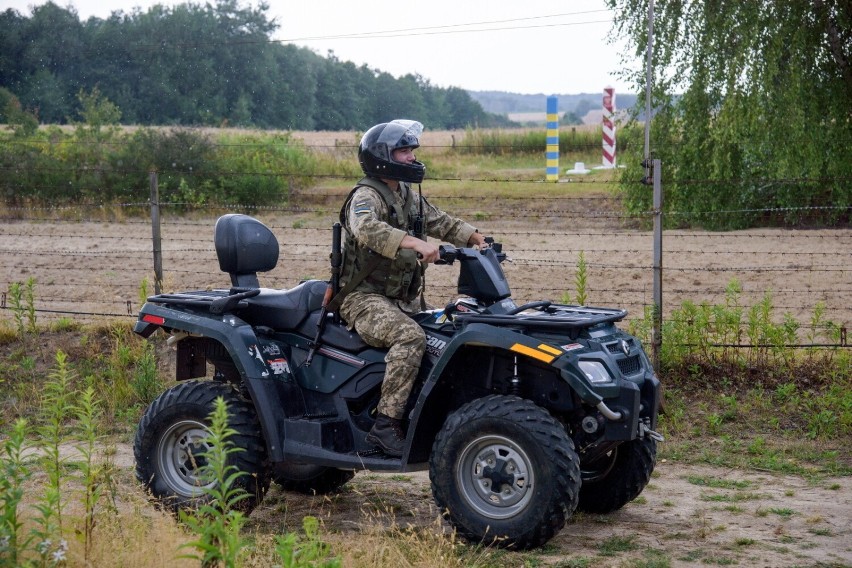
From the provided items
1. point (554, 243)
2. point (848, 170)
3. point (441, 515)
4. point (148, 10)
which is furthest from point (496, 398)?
point (148, 10)

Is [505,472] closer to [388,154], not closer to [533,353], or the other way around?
[533,353]

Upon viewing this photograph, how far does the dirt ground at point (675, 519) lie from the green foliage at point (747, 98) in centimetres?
492

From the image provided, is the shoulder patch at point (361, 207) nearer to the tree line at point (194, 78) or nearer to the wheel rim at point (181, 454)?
the wheel rim at point (181, 454)

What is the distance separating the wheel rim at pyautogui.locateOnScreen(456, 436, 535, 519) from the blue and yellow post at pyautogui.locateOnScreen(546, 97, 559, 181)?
666 inches

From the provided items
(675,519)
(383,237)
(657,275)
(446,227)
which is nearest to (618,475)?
(675,519)

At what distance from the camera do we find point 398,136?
22.5ft

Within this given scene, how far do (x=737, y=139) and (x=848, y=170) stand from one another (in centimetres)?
143

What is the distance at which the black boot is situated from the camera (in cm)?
658

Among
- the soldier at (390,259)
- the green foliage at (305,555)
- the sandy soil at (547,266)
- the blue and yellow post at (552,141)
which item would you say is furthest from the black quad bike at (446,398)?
the blue and yellow post at (552,141)

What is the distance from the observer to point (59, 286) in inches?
579

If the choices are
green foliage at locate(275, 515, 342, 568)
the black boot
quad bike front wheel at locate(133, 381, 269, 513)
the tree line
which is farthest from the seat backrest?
the tree line

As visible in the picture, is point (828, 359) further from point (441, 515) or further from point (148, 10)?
point (148, 10)

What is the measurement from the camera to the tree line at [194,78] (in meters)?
37.2

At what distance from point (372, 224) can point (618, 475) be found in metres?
2.09
